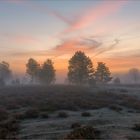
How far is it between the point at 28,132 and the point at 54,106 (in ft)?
42.3

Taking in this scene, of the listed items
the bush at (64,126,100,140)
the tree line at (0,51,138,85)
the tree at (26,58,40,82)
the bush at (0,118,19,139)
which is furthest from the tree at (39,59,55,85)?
the bush at (64,126,100,140)

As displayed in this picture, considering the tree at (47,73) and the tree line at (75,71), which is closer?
the tree line at (75,71)

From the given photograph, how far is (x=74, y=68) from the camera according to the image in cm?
8888

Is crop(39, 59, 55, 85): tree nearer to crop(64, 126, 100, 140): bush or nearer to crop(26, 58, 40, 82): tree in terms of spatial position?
crop(26, 58, 40, 82): tree

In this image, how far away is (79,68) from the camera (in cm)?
8769

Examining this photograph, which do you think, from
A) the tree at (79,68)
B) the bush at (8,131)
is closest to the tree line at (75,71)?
the tree at (79,68)

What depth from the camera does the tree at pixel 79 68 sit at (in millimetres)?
87750

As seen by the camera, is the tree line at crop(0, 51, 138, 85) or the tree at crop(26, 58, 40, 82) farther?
the tree at crop(26, 58, 40, 82)

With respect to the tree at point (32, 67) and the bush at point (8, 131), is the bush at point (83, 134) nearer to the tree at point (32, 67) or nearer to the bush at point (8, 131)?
the bush at point (8, 131)

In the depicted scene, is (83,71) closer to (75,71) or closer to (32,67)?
(75,71)

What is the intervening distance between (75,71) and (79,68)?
5.90ft

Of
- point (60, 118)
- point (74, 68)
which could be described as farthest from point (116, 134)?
point (74, 68)

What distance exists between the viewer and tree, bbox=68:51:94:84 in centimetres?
8775

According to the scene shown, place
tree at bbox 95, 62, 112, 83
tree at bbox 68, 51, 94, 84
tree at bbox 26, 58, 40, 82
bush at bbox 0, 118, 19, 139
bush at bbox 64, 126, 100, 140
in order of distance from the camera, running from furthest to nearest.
A: tree at bbox 26, 58, 40, 82
tree at bbox 95, 62, 112, 83
tree at bbox 68, 51, 94, 84
bush at bbox 0, 118, 19, 139
bush at bbox 64, 126, 100, 140
